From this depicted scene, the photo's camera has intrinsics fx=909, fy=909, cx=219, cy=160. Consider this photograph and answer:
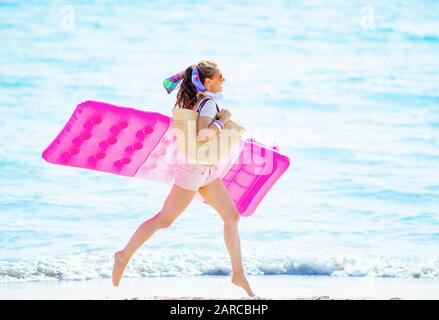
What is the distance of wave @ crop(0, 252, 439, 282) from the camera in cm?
727

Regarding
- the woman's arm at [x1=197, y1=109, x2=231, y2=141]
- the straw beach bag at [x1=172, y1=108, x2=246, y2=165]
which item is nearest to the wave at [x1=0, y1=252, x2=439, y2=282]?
the straw beach bag at [x1=172, y1=108, x2=246, y2=165]

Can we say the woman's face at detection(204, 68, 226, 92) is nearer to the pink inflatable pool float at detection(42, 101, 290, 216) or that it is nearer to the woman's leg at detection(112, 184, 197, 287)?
the pink inflatable pool float at detection(42, 101, 290, 216)

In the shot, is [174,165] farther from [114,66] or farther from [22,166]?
[114,66]

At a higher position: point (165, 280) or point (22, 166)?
point (22, 166)

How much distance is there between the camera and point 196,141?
5371mm

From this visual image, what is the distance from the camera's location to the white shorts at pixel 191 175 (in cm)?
541

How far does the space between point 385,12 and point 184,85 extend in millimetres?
17620

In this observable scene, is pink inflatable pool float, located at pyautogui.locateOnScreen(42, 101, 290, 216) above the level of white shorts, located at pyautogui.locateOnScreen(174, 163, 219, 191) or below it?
above

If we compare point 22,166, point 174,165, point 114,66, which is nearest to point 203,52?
point 114,66

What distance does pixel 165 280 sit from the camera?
23.3ft

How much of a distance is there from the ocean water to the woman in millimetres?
697

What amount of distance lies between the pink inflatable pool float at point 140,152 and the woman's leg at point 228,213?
0.23m

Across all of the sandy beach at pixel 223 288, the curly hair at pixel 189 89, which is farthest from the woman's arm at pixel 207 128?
the sandy beach at pixel 223 288

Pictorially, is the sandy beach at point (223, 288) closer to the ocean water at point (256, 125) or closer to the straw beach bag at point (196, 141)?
the ocean water at point (256, 125)
